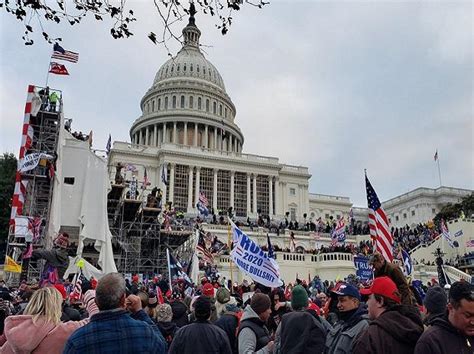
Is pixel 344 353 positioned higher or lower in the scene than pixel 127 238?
lower

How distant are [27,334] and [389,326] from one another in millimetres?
2770

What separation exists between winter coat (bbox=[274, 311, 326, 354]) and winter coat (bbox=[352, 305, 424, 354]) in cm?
113

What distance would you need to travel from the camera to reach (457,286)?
131 inches

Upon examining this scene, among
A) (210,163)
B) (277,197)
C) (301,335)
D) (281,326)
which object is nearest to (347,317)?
(301,335)

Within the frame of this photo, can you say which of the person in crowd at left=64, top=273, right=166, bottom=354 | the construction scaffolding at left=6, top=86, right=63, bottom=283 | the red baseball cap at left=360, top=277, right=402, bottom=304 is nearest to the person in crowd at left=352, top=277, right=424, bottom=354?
the red baseball cap at left=360, top=277, right=402, bottom=304

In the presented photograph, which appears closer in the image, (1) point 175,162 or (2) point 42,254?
(2) point 42,254

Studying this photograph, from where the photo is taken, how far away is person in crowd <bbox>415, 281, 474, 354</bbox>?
3.12 metres

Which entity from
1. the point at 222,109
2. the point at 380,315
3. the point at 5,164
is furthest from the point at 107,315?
the point at 222,109

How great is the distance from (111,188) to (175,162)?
2929 centimetres

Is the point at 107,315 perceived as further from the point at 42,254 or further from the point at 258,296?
the point at 42,254

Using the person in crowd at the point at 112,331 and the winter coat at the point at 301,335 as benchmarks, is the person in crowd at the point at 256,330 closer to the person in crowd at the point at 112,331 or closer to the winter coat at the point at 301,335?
the winter coat at the point at 301,335

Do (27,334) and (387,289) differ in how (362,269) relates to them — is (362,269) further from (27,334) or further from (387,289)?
(27,334)

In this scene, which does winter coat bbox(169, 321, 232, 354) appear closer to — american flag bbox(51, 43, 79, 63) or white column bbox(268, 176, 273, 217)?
american flag bbox(51, 43, 79, 63)

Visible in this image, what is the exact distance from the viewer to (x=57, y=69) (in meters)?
23.3
